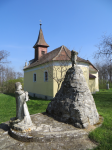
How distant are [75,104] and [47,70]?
1112 cm

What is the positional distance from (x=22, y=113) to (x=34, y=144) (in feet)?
3.95

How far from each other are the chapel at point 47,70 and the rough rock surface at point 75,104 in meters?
6.50

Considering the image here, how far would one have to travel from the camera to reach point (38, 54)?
72.9 feet

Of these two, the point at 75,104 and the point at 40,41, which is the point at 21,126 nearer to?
the point at 75,104

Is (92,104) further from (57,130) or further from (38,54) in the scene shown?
(38,54)

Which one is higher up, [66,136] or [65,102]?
[65,102]

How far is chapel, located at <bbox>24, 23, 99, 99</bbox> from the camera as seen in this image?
15133 mm

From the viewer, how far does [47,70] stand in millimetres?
15977

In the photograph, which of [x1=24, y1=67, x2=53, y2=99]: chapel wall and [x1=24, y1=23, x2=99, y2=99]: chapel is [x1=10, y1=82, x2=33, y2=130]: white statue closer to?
[x1=24, y1=23, x2=99, y2=99]: chapel

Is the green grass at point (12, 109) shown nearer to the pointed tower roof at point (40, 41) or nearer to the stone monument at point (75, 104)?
the stone monument at point (75, 104)

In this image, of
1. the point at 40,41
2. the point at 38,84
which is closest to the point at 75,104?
the point at 38,84

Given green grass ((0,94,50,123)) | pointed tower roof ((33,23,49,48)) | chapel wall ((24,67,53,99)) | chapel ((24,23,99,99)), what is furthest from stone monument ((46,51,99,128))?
pointed tower roof ((33,23,49,48))

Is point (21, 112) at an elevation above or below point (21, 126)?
above

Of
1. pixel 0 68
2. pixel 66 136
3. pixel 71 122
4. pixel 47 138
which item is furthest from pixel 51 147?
pixel 0 68
